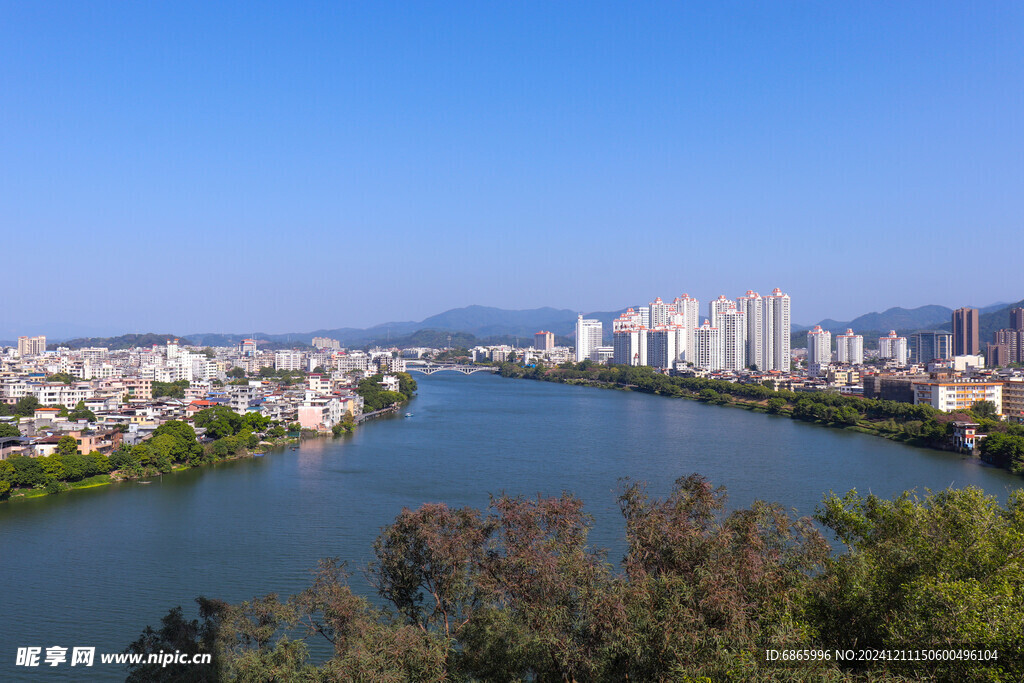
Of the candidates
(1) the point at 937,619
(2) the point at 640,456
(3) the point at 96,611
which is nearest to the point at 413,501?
(3) the point at 96,611

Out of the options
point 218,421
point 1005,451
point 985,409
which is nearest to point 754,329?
point 985,409

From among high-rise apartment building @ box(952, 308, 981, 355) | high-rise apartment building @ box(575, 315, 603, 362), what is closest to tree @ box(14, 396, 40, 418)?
high-rise apartment building @ box(575, 315, 603, 362)

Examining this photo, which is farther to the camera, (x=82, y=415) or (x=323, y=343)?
(x=323, y=343)

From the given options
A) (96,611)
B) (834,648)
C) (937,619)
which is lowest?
(96,611)

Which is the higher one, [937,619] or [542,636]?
[937,619]

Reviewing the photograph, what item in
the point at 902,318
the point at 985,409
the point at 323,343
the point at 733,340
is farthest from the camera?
the point at 902,318

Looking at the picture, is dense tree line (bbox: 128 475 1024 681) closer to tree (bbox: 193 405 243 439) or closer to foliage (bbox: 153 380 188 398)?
tree (bbox: 193 405 243 439)

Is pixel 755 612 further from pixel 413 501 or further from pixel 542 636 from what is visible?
pixel 413 501

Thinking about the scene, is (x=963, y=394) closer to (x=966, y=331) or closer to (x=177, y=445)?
(x=177, y=445)
